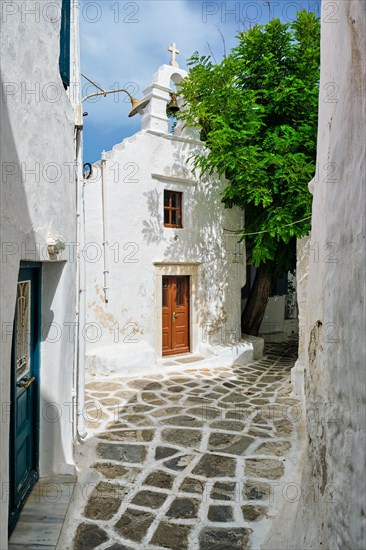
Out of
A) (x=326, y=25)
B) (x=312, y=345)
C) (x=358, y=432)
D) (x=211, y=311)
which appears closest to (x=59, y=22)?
(x=326, y=25)

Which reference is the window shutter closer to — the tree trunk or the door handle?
the door handle

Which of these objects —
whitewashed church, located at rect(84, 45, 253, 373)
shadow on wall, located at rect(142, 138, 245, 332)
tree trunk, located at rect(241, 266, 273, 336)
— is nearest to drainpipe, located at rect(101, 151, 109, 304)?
whitewashed church, located at rect(84, 45, 253, 373)

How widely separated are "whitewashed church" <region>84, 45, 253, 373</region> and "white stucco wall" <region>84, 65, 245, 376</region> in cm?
3

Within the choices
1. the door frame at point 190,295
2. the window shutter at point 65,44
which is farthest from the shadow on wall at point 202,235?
the window shutter at point 65,44

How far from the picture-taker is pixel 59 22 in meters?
3.93

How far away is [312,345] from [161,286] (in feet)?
23.0

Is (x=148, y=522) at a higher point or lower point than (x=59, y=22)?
lower

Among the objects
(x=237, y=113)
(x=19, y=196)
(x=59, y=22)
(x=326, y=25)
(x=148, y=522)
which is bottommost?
(x=148, y=522)

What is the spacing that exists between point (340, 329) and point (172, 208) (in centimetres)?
853

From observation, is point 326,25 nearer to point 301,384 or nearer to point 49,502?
point 49,502

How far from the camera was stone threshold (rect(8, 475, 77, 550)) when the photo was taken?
3.34 metres

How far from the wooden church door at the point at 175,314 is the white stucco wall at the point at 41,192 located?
19.0 ft

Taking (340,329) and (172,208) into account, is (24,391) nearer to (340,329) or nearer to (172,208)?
(340,329)

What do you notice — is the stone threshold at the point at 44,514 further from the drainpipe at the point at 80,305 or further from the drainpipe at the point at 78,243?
the drainpipe at the point at 80,305
